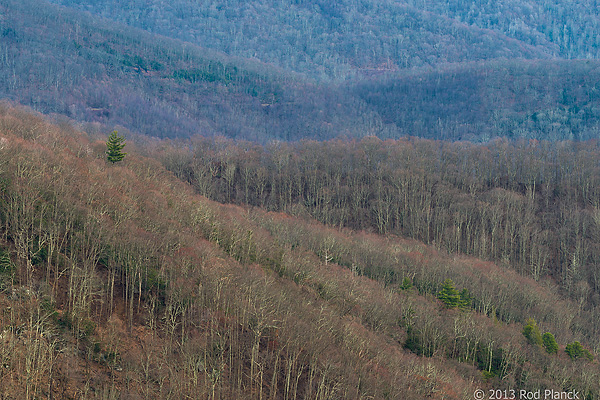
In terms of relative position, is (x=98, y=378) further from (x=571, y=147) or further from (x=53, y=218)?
(x=571, y=147)

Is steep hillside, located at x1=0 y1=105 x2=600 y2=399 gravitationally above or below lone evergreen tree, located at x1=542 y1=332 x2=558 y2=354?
above

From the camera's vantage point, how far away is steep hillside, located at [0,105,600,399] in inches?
1543

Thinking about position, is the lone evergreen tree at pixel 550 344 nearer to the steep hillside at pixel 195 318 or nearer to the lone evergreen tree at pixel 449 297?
the steep hillside at pixel 195 318

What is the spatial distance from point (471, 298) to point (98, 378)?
63.0 metres

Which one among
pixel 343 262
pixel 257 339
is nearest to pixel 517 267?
pixel 343 262

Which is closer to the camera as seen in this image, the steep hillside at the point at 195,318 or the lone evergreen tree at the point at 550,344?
the steep hillside at the point at 195,318

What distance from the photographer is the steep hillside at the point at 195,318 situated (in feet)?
129

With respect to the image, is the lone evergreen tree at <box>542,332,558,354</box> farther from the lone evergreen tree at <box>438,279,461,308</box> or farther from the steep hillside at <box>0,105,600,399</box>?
the lone evergreen tree at <box>438,279,461,308</box>

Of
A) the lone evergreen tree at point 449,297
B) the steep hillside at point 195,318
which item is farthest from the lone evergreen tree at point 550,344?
the lone evergreen tree at point 449,297

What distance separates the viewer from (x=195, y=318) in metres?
48.7

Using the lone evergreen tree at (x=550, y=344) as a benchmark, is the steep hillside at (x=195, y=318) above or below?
above

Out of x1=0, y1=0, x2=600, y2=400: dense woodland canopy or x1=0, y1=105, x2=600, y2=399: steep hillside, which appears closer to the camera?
x1=0, y1=105, x2=600, y2=399: steep hillside

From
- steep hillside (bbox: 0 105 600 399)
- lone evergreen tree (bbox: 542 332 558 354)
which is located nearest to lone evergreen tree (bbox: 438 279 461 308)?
steep hillside (bbox: 0 105 600 399)

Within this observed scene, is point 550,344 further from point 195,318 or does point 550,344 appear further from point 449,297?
point 195,318
